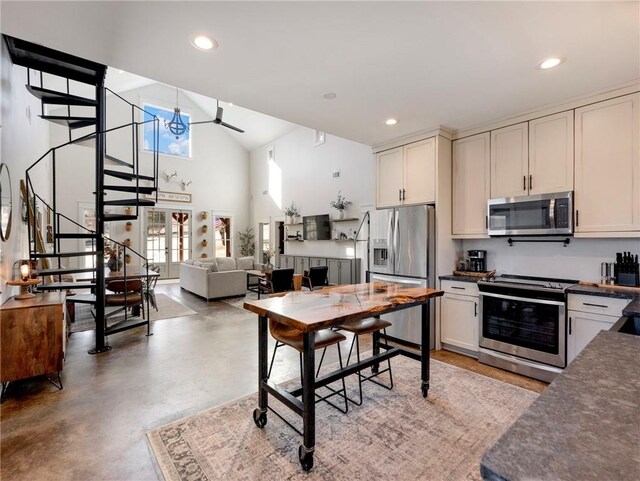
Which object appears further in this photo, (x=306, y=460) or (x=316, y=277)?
(x=316, y=277)

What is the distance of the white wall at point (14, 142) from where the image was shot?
3.12 metres

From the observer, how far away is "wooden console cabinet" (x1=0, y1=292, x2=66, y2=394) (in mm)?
2658

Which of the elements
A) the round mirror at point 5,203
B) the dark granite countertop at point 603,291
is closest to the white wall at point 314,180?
the dark granite countertop at point 603,291

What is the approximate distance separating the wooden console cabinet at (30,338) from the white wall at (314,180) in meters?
5.65

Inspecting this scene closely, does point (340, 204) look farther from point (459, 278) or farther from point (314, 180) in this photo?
point (459, 278)

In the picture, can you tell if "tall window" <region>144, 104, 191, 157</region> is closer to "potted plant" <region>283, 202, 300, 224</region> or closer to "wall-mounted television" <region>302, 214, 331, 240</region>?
"potted plant" <region>283, 202, 300, 224</region>

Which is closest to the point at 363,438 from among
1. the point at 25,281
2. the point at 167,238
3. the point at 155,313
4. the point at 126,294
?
the point at 25,281

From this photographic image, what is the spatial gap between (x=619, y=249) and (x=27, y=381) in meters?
5.94

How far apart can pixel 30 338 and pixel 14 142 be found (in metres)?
2.50

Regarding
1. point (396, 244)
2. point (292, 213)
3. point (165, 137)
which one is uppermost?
point (165, 137)

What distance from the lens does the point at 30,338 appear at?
2.74m

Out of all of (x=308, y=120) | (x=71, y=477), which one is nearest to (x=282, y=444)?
(x=71, y=477)

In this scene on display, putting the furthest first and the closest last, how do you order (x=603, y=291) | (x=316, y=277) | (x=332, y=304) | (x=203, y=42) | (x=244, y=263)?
(x=244, y=263) → (x=316, y=277) → (x=603, y=291) → (x=332, y=304) → (x=203, y=42)

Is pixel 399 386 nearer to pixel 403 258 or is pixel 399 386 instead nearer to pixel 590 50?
pixel 403 258
